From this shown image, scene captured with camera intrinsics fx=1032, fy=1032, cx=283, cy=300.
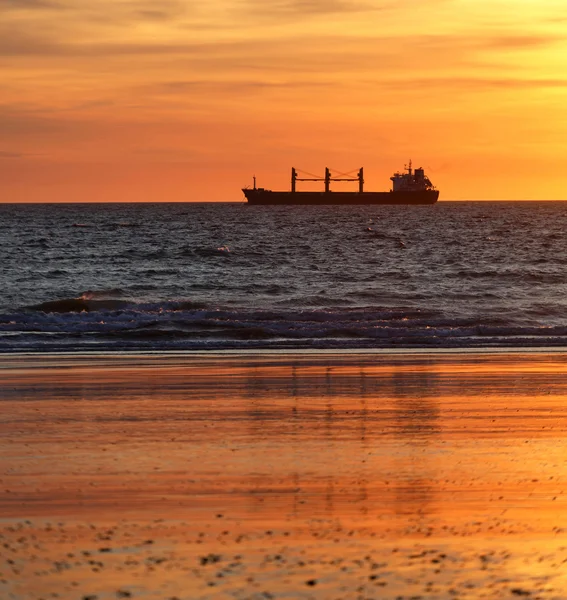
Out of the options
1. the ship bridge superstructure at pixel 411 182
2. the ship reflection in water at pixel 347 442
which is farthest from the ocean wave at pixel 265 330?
the ship bridge superstructure at pixel 411 182

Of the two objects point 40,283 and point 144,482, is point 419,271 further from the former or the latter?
point 144,482

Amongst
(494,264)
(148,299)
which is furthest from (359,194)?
(148,299)

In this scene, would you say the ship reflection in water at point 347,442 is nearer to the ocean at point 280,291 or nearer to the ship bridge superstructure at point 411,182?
the ocean at point 280,291

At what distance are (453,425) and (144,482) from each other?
11.5 feet

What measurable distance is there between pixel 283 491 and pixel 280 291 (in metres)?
29.5

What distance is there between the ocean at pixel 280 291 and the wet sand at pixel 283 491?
750 cm

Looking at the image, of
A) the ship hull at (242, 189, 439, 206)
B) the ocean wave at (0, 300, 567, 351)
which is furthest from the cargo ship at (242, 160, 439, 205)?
the ocean wave at (0, 300, 567, 351)

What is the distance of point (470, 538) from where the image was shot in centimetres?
591

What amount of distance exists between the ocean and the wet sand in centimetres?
750

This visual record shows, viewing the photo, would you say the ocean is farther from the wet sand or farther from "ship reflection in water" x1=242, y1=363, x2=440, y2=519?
the wet sand

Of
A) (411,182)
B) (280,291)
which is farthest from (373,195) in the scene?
(280,291)

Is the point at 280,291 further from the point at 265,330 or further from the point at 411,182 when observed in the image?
the point at 411,182

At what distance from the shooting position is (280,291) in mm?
36438

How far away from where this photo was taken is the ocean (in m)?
21.1
